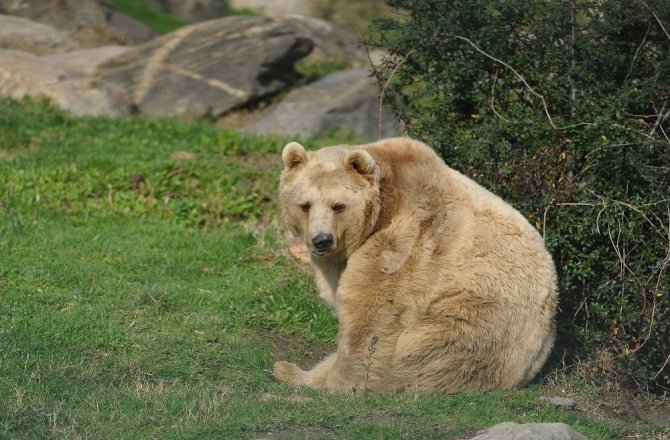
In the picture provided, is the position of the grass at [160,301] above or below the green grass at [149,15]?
above

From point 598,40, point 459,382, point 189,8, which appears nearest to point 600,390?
point 459,382

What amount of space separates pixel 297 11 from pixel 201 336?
18587 millimetres

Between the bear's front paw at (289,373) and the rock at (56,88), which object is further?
the rock at (56,88)

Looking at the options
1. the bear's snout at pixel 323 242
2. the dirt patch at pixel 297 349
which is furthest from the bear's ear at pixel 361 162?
the dirt patch at pixel 297 349

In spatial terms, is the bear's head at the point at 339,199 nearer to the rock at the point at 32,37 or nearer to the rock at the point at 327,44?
the rock at the point at 327,44

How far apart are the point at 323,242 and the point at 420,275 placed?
0.74 metres

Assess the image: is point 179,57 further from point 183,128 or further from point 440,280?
point 440,280

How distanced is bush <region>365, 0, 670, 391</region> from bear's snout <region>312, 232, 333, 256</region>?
2.05 metres

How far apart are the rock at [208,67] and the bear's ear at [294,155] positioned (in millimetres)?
8790

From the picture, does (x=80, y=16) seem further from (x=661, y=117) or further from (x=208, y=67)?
(x=661, y=117)

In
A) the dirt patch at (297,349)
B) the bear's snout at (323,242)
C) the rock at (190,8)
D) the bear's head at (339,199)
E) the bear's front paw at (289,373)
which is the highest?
the bear's head at (339,199)

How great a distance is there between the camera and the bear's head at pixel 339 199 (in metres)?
6.95

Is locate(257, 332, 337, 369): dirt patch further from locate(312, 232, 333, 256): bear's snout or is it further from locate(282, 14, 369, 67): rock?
locate(282, 14, 369, 67): rock

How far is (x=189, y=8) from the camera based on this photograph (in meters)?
24.3
